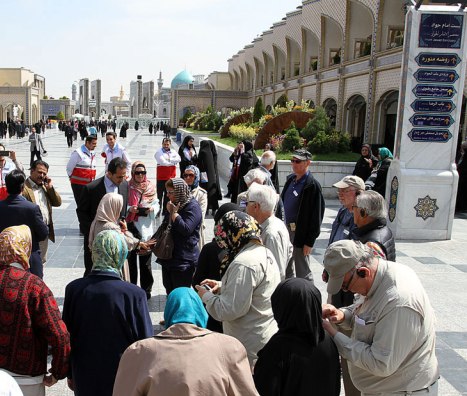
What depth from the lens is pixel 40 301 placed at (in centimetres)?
244

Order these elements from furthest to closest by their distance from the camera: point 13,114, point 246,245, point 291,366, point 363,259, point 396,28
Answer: point 13,114
point 396,28
point 246,245
point 363,259
point 291,366

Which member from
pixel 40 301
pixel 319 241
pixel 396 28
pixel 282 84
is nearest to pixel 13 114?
pixel 282 84

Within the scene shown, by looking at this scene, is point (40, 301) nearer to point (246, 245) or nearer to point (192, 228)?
point (246, 245)

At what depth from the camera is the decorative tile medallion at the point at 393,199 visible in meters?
8.50

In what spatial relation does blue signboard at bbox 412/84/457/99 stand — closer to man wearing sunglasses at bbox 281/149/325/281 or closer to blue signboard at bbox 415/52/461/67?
blue signboard at bbox 415/52/461/67

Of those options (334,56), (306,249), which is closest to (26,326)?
(306,249)

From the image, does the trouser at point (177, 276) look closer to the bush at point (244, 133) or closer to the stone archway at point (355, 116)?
the bush at point (244, 133)

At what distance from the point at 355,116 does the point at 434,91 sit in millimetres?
19068

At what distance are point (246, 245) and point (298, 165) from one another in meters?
2.72

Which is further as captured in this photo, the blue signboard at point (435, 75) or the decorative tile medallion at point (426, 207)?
the decorative tile medallion at point (426, 207)

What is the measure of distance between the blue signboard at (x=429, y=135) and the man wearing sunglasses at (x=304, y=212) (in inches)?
148

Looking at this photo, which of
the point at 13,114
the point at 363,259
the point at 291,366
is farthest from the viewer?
the point at 13,114

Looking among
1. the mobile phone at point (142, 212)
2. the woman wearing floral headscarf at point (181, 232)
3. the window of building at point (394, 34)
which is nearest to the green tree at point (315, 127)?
the window of building at point (394, 34)

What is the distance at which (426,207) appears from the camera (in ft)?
27.7
